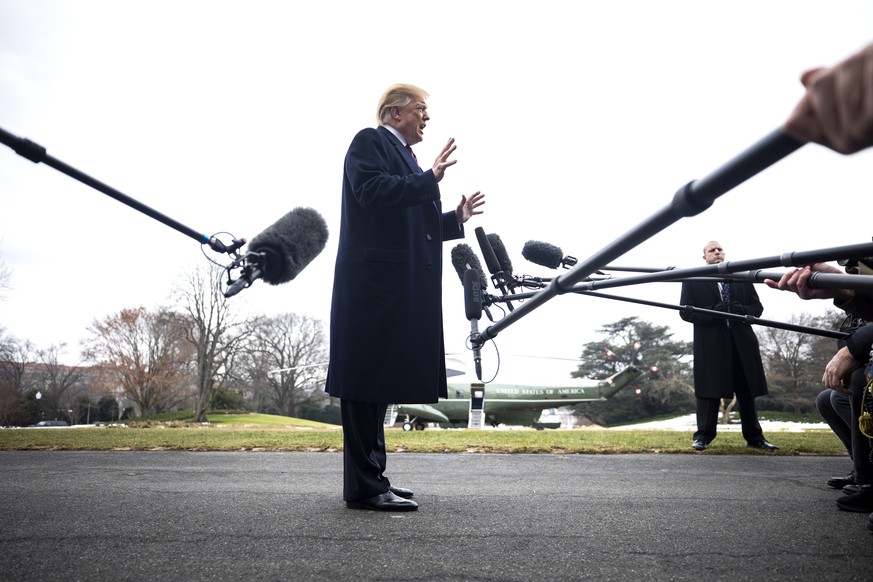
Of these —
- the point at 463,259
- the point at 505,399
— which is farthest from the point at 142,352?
the point at 463,259

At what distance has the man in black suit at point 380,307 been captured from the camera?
254 centimetres

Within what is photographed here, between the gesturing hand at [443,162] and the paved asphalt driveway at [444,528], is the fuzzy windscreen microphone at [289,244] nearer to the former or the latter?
the gesturing hand at [443,162]

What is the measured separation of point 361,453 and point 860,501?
2.28 m

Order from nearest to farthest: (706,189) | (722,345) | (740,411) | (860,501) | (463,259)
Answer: (706,189)
(860,501)
(463,259)
(740,411)
(722,345)

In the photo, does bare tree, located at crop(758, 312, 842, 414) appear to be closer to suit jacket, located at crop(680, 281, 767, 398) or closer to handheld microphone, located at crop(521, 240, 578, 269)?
suit jacket, located at crop(680, 281, 767, 398)

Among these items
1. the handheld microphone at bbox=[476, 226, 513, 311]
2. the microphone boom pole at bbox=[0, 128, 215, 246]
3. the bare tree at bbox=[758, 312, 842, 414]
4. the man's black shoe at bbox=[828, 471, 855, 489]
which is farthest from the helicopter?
the microphone boom pole at bbox=[0, 128, 215, 246]

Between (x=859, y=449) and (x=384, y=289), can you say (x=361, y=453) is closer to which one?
(x=384, y=289)

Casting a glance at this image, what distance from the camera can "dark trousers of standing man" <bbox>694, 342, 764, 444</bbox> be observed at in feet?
17.7

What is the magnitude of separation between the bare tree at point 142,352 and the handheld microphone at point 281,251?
39.0 m

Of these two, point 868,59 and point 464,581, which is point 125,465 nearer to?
point 464,581

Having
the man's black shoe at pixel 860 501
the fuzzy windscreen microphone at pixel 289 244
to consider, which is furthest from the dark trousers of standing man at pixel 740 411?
the fuzzy windscreen microphone at pixel 289 244

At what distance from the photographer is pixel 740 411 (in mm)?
5547

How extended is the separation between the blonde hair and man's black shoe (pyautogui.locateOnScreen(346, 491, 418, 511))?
2.08 metres

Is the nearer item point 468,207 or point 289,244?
point 289,244
